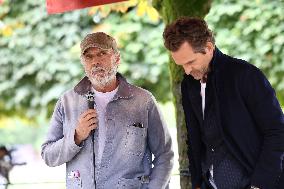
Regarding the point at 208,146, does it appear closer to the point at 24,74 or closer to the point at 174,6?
the point at 174,6

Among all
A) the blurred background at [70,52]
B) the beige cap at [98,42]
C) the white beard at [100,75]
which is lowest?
the white beard at [100,75]

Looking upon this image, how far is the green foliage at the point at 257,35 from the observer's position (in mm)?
8055

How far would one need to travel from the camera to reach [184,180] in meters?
3.39

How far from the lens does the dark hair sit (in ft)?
7.93

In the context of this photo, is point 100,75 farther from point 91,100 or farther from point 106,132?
point 106,132

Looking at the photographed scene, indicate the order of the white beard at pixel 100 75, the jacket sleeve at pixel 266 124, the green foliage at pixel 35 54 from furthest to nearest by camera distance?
1. the green foliage at pixel 35 54
2. the white beard at pixel 100 75
3. the jacket sleeve at pixel 266 124

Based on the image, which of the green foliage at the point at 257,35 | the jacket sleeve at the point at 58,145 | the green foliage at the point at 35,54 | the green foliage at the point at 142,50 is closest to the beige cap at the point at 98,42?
the jacket sleeve at the point at 58,145

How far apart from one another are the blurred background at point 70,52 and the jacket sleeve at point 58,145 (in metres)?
4.95

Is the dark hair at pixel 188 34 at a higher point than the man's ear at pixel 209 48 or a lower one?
higher

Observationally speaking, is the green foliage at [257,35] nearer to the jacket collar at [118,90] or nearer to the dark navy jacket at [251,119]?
the jacket collar at [118,90]

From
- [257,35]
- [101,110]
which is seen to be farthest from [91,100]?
[257,35]

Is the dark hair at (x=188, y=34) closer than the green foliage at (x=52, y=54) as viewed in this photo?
Yes

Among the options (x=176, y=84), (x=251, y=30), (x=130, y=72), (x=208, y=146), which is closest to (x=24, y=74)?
(x=130, y=72)

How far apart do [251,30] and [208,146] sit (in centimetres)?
577
